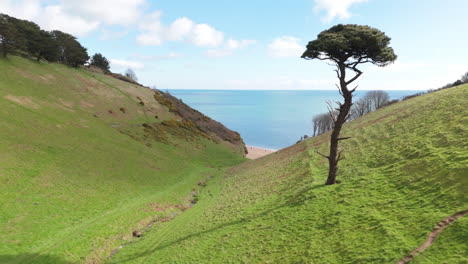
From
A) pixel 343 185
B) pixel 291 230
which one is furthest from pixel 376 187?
pixel 291 230

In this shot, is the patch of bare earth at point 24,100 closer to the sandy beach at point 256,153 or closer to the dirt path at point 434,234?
the dirt path at point 434,234

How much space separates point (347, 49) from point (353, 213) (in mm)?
12346

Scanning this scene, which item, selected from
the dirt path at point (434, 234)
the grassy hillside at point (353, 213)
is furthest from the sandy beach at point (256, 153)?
the dirt path at point (434, 234)

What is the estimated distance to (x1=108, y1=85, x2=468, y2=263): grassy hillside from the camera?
11.7 m

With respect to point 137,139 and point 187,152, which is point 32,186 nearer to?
point 137,139

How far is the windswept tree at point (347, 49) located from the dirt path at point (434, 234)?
8.79m

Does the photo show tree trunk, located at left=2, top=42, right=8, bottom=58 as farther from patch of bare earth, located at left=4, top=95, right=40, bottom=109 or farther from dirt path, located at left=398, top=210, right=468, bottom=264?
dirt path, located at left=398, top=210, right=468, bottom=264

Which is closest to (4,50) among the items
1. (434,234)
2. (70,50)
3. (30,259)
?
(70,50)

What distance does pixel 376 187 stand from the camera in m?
17.4

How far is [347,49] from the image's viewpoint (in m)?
19.5

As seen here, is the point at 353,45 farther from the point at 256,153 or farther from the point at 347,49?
the point at 256,153

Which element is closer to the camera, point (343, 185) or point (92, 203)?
point (343, 185)

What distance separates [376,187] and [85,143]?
1713 inches

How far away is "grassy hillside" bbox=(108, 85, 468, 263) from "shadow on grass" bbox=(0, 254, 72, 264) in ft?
13.3
